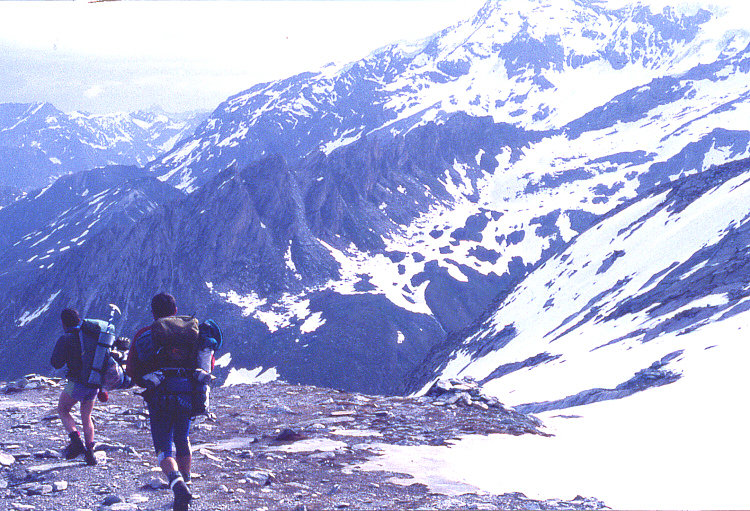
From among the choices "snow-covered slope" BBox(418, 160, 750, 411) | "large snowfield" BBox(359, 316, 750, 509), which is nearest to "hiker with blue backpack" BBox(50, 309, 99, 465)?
"large snowfield" BBox(359, 316, 750, 509)

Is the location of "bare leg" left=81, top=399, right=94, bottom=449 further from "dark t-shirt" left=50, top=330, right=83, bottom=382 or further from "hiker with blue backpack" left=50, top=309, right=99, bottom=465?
"dark t-shirt" left=50, top=330, right=83, bottom=382

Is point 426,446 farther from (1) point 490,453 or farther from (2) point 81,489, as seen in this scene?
(2) point 81,489

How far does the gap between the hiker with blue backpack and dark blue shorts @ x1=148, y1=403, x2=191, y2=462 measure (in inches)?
106

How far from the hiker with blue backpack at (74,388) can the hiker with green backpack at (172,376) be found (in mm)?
2455

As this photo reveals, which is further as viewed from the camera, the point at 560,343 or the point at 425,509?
the point at 560,343

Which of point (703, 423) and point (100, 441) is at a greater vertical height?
point (100, 441)

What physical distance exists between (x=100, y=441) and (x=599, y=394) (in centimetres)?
2208

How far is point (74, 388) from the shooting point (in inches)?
485

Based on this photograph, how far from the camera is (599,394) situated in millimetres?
29078

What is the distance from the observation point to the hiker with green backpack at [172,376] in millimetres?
10234

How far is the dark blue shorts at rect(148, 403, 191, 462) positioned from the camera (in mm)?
10242

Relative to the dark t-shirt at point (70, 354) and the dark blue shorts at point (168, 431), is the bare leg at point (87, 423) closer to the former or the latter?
the dark t-shirt at point (70, 354)

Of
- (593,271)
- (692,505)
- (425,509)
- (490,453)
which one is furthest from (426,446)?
(593,271)

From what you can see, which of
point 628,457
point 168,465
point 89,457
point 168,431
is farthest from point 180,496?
point 628,457
